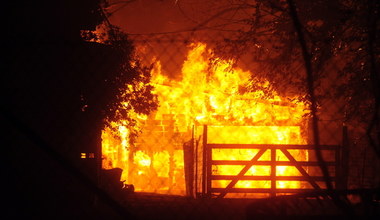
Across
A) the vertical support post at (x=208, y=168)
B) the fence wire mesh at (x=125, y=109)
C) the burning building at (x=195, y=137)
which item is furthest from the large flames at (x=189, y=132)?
the fence wire mesh at (x=125, y=109)

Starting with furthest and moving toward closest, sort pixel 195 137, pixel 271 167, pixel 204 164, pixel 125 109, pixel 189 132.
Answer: pixel 189 132, pixel 195 137, pixel 204 164, pixel 271 167, pixel 125 109

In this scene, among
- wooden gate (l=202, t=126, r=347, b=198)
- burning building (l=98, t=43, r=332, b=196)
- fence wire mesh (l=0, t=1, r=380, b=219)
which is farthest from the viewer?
burning building (l=98, t=43, r=332, b=196)

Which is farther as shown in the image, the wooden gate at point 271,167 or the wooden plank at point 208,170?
the wooden plank at point 208,170

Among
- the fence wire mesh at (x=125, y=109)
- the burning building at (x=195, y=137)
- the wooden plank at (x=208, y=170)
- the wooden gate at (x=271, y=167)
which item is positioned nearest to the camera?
the fence wire mesh at (x=125, y=109)

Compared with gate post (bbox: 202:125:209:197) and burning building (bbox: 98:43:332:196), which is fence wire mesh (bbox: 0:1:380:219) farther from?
burning building (bbox: 98:43:332:196)

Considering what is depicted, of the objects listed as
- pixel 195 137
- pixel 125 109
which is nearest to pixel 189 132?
pixel 195 137

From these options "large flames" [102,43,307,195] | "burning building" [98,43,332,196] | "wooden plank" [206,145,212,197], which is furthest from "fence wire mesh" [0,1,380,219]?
"large flames" [102,43,307,195]

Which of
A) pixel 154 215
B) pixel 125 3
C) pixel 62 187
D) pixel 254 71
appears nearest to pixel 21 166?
pixel 62 187

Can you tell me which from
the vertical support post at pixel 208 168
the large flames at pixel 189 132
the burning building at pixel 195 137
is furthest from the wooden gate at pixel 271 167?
the large flames at pixel 189 132

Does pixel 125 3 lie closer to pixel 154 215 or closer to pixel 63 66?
pixel 63 66

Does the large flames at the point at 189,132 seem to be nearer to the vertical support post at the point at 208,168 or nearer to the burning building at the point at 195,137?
the burning building at the point at 195,137

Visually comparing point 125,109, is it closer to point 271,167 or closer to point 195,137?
point 271,167

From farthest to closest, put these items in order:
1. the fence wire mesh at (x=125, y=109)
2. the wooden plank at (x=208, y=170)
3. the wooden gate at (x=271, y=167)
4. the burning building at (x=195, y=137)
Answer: the burning building at (x=195, y=137) < the wooden plank at (x=208, y=170) < the wooden gate at (x=271, y=167) < the fence wire mesh at (x=125, y=109)

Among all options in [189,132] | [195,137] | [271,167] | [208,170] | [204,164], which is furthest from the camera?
[189,132]
